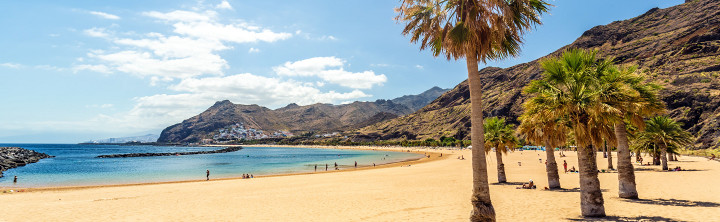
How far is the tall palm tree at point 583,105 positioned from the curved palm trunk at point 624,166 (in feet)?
13.3

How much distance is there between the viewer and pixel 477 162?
32.3 feet

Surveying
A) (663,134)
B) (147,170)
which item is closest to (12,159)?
(147,170)

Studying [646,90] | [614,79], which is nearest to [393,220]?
[614,79]

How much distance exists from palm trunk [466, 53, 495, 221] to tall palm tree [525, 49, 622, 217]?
3391 mm

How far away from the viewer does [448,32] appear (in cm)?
993

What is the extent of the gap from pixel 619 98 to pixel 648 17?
732ft

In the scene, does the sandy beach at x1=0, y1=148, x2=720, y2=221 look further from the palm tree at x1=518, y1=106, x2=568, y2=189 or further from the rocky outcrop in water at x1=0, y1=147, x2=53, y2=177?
the rocky outcrop in water at x1=0, y1=147, x2=53, y2=177

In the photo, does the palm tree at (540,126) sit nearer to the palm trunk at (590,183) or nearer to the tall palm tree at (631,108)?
the palm trunk at (590,183)

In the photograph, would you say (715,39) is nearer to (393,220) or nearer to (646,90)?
(646,90)

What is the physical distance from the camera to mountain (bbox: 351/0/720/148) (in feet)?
242

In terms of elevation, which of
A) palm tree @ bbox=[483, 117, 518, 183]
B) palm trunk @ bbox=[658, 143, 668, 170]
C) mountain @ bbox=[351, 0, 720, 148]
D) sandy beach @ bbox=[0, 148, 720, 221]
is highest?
mountain @ bbox=[351, 0, 720, 148]

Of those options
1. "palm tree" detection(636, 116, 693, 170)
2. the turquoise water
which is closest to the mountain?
"palm tree" detection(636, 116, 693, 170)

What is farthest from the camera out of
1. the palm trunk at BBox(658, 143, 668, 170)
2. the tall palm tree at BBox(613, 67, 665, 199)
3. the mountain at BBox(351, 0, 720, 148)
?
the mountain at BBox(351, 0, 720, 148)

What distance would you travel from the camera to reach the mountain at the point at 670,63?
73.6 m
